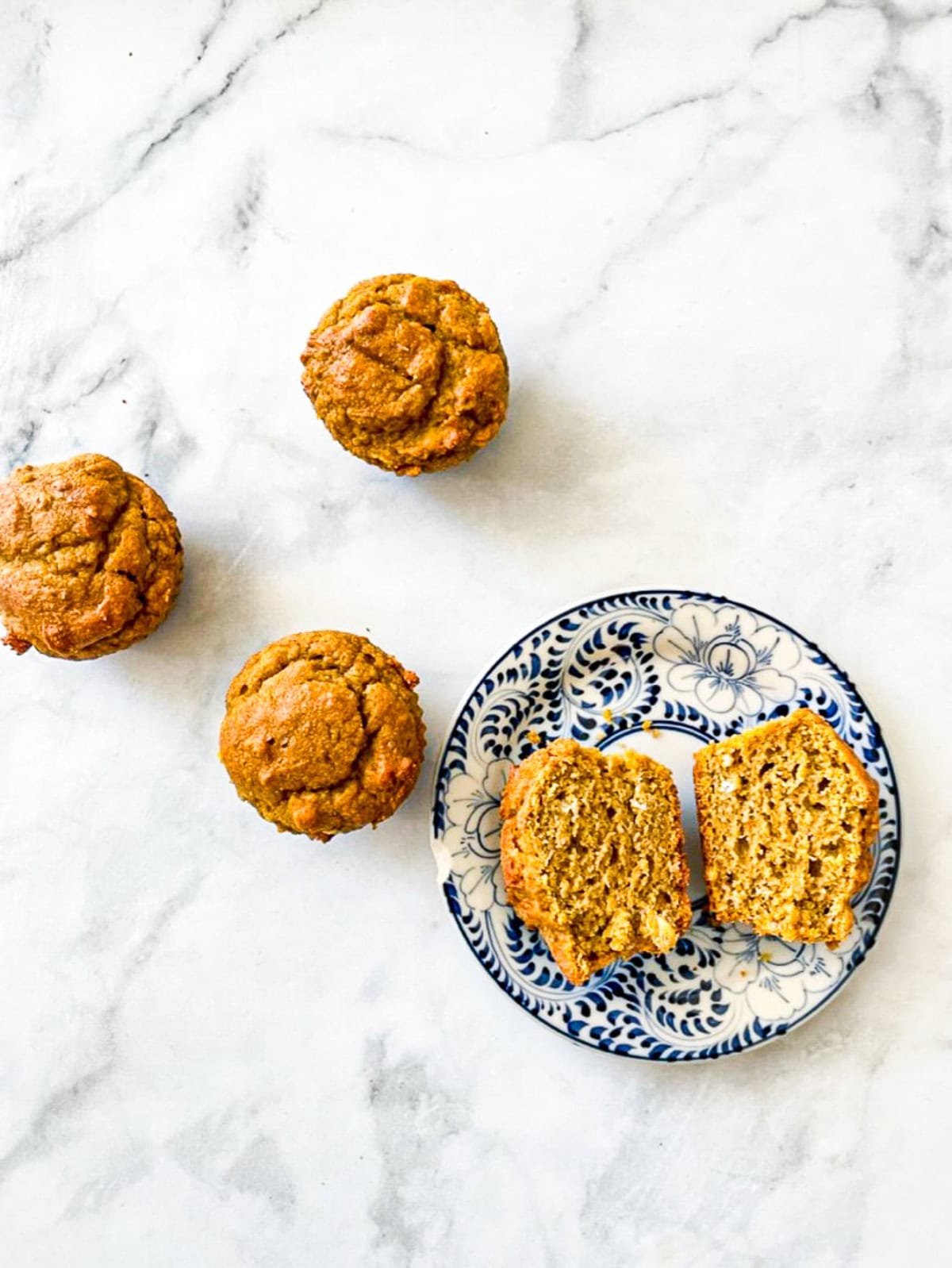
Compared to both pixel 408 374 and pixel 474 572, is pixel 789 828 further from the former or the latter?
pixel 408 374

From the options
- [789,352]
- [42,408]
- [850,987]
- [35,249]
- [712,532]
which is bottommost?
[850,987]

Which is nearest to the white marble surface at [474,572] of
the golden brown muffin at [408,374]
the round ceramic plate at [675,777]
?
the round ceramic plate at [675,777]

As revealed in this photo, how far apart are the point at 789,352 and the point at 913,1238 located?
98.0 inches

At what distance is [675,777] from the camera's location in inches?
134

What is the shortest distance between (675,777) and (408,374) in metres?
1.32

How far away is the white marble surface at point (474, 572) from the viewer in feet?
11.2

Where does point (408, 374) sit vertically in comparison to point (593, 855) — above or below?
above

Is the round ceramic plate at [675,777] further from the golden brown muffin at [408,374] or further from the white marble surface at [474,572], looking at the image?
the golden brown muffin at [408,374]

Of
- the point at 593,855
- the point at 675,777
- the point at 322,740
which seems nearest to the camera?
the point at 322,740

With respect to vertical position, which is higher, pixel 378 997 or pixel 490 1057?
pixel 378 997

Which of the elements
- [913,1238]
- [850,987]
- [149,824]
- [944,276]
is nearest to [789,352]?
[944,276]

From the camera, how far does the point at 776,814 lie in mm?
3193

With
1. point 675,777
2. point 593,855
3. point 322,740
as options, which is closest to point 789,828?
point 675,777

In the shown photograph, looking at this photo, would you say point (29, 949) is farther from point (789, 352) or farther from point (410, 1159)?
point (789, 352)
